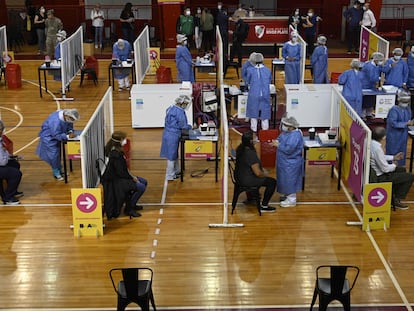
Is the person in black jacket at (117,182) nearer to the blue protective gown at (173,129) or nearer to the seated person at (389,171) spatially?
the blue protective gown at (173,129)

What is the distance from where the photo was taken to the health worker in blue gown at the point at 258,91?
14289mm

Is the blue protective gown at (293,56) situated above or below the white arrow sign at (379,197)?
above

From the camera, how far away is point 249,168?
10.5 m

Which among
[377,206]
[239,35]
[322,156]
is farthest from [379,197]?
[239,35]

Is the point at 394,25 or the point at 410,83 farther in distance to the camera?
the point at 394,25

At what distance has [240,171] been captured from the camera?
10.6 meters

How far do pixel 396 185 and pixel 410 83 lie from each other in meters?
5.73

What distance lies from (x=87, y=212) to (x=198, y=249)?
168 centimetres

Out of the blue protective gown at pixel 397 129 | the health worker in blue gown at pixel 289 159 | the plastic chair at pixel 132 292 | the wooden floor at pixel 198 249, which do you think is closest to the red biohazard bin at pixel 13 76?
the wooden floor at pixel 198 249

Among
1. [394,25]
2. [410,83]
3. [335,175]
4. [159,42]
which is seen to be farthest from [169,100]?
[394,25]

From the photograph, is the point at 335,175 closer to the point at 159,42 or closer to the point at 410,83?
the point at 410,83

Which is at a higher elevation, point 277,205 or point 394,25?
point 394,25

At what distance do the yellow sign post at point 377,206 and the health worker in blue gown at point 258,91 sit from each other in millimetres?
4728

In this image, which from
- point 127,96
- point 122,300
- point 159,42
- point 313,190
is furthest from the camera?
point 159,42
